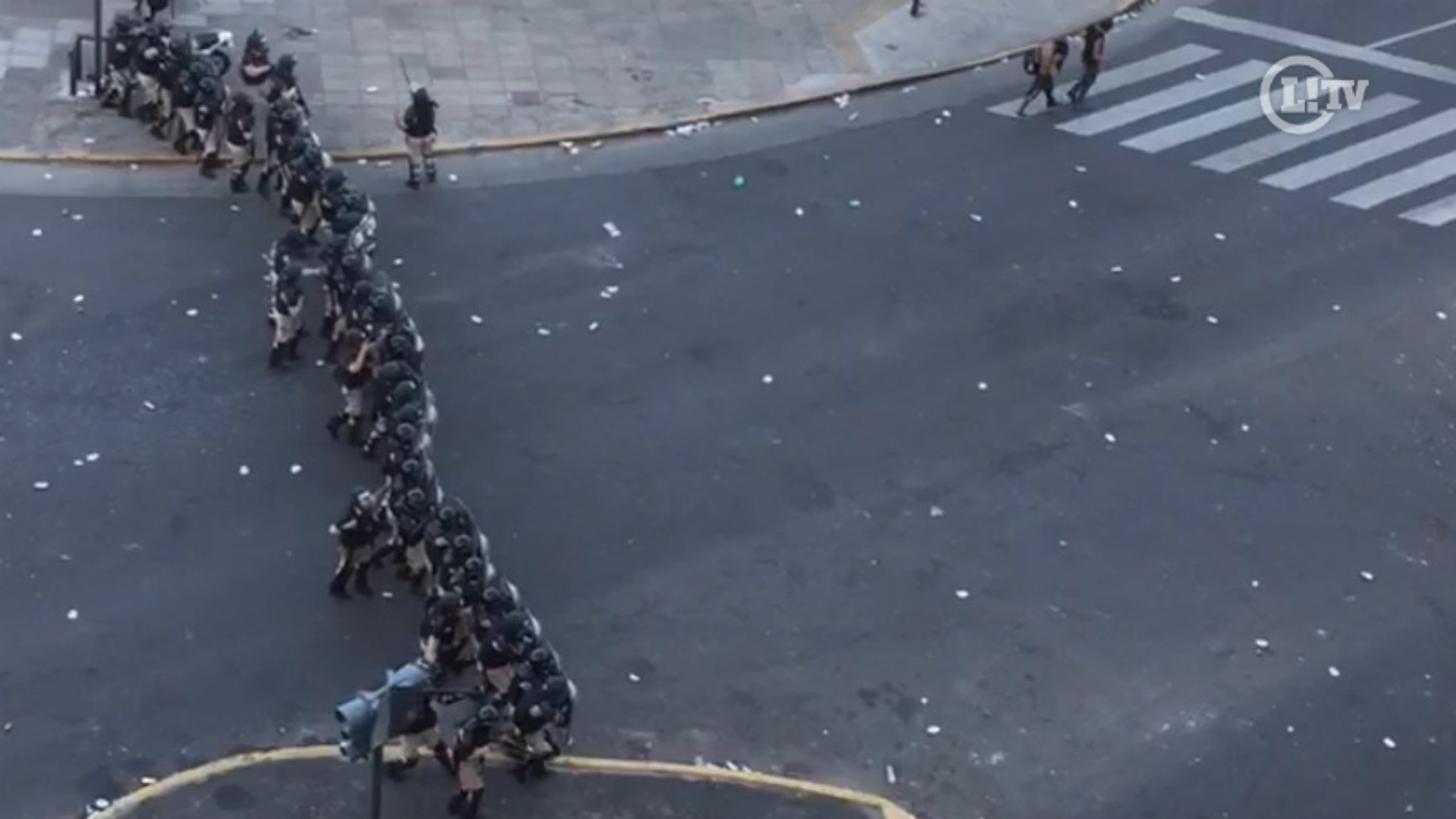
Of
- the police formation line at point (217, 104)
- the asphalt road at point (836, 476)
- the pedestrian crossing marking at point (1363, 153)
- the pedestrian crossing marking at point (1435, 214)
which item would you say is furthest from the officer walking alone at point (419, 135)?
the pedestrian crossing marking at point (1435, 214)

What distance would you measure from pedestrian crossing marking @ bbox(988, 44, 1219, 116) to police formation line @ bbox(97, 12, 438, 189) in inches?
269

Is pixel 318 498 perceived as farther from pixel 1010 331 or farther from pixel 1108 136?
pixel 1108 136

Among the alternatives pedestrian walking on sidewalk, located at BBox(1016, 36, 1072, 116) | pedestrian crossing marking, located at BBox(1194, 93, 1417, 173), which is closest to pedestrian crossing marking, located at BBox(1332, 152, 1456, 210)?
pedestrian crossing marking, located at BBox(1194, 93, 1417, 173)

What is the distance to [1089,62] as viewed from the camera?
25922 millimetres

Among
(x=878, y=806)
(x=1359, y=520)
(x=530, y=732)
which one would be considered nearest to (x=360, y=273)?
(x=530, y=732)

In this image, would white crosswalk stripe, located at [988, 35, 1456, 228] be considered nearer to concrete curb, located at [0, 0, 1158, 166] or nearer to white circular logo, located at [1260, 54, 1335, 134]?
white circular logo, located at [1260, 54, 1335, 134]

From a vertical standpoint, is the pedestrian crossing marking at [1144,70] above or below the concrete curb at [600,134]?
above

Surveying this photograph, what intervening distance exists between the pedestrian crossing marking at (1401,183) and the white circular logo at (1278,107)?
4.08 ft

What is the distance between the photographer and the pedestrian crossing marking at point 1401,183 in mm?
25047

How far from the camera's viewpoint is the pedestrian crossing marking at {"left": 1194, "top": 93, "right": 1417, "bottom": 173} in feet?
83.7

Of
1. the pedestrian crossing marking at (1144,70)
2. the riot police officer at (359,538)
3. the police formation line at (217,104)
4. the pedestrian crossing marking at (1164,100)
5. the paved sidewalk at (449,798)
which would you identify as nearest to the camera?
the paved sidewalk at (449,798)

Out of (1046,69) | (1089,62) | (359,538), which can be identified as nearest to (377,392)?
(359,538)

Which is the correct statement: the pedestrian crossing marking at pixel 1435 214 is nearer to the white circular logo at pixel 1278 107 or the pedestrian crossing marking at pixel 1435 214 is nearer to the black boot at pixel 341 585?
the white circular logo at pixel 1278 107

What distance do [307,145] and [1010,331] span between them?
272 inches
